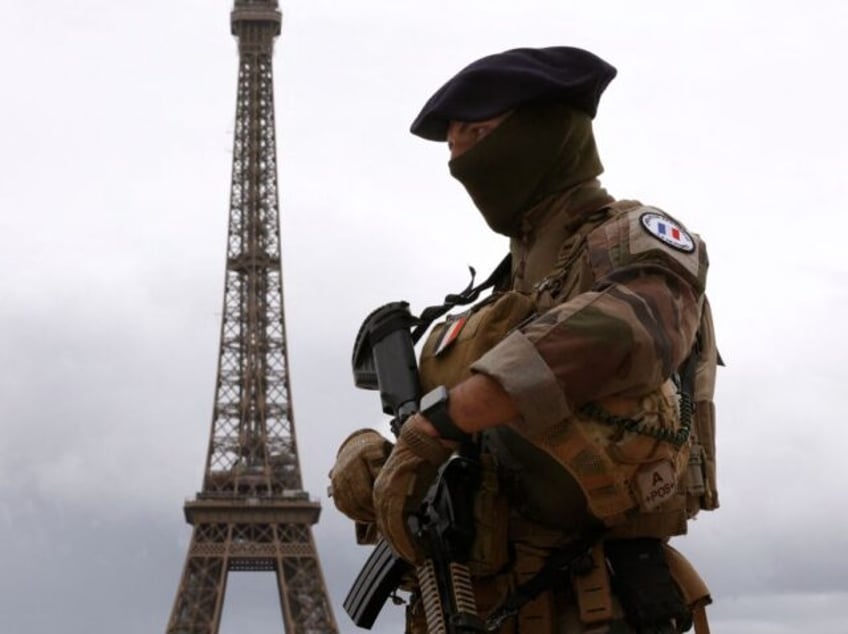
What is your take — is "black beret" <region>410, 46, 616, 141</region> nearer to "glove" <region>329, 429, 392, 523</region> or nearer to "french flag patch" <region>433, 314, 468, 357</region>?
"french flag patch" <region>433, 314, 468, 357</region>

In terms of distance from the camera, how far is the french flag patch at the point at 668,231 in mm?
3920

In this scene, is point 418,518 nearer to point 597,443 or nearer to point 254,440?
point 597,443

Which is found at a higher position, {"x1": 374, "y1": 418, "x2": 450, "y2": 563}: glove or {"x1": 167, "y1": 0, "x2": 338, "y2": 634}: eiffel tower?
{"x1": 167, "y1": 0, "x2": 338, "y2": 634}: eiffel tower

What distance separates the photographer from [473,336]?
4.29 m

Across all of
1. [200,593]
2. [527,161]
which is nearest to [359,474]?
[527,161]

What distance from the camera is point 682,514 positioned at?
417 centimetres

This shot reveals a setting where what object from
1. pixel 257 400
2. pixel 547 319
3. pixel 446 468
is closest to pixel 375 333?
pixel 446 468

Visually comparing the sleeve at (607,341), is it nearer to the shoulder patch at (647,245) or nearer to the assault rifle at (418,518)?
the shoulder patch at (647,245)

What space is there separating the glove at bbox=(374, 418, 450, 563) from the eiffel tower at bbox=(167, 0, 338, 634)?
49268 millimetres

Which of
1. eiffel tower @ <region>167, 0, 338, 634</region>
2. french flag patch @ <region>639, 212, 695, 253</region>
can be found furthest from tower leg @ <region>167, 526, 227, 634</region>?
french flag patch @ <region>639, 212, 695, 253</region>

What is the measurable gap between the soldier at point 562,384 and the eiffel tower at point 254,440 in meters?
49.0

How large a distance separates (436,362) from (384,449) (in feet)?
1.00

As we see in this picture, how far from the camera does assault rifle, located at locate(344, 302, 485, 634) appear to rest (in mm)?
4035

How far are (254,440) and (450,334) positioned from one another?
54.8m
